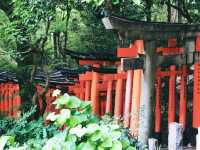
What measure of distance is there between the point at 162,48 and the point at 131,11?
107 inches

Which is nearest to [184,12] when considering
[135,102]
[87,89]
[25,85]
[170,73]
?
[87,89]

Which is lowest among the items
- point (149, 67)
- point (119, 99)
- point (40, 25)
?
point (119, 99)

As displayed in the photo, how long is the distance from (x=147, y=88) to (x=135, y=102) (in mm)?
346

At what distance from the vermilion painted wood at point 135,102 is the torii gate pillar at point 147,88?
3.4 inches

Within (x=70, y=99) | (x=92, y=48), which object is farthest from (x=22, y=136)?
(x=92, y=48)

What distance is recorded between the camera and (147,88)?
23.9ft

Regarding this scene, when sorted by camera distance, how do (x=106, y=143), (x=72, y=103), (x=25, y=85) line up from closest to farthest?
(x=106, y=143)
(x=72, y=103)
(x=25, y=85)

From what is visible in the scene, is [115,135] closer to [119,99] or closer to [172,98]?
[172,98]

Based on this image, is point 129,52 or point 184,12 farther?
point 184,12

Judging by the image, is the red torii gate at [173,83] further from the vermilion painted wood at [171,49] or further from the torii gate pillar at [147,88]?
the torii gate pillar at [147,88]

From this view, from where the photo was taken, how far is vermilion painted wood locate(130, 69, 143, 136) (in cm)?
717

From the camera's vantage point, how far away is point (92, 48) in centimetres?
1370

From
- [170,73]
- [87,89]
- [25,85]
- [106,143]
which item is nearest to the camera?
[106,143]

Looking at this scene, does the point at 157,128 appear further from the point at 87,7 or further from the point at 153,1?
the point at 153,1
